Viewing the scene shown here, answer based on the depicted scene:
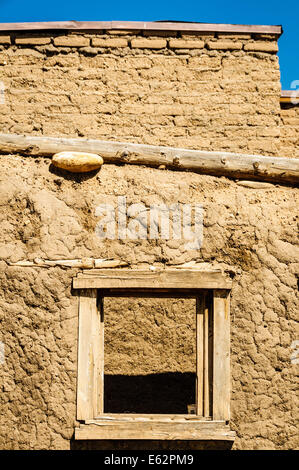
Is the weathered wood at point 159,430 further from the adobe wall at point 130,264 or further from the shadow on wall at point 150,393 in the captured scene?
the shadow on wall at point 150,393

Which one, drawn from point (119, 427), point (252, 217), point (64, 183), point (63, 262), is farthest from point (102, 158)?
point (119, 427)

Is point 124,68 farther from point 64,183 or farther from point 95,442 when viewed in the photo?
point 95,442


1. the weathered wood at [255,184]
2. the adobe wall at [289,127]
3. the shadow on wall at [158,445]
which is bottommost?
the shadow on wall at [158,445]

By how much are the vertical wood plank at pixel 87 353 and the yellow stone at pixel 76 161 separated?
78 centimetres

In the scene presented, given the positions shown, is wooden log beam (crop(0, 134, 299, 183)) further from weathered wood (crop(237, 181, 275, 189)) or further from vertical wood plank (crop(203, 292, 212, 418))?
vertical wood plank (crop(203, 292, 212, 418))

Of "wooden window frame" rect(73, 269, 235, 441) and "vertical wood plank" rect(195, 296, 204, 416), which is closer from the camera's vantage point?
"wooden window frame" rect(73, 269, 235, 441)

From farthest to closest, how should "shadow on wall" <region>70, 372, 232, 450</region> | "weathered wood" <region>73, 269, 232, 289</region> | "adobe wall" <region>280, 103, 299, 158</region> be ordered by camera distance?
"shadow on wall" <region>70, 372, 232, 450</region>, "adobe wall" <region>280, 103, 299, 158</region>, "weathered wood" <region>73, 269, 232, 289</region>

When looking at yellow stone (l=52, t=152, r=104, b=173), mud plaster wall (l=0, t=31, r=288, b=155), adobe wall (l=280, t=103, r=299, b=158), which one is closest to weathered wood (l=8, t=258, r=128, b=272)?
yellow stone (l=52, t=152, r=104, b=173)

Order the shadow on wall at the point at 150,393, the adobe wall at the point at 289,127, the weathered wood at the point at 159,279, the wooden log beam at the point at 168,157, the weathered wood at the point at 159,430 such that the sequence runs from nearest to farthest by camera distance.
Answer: the weathered wood at the point at 159,430 → the weathered wood at the point at 159,279 → the wooden log beam at the point at 168,157 → the adobe wall at the point at 289,127 → the shadow on wall at the point at 150,393

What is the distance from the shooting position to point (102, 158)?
358 cm

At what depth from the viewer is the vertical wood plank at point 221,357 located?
3.34 metres

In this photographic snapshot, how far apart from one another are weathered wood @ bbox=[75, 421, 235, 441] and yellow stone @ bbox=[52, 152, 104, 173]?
5.17 ft

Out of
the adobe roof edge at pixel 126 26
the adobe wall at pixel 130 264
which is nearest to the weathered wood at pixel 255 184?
the adobe wall at pixel 130 264

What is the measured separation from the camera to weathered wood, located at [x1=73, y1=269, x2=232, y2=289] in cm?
340
